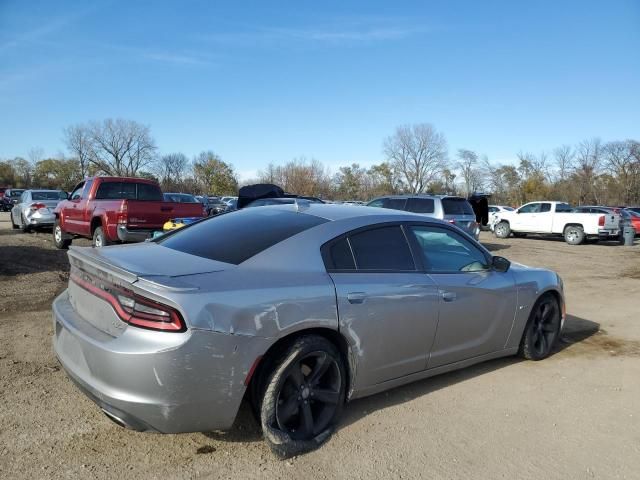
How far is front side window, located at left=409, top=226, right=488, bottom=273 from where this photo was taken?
3979 mm

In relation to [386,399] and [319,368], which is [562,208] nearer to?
[386,399]

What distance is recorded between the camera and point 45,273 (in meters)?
8.52

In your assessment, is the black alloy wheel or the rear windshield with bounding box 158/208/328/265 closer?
the black alloy wheel

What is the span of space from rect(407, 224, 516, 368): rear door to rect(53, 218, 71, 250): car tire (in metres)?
10.8

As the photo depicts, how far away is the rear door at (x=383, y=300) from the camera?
10.8 feet

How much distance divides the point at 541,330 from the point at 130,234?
7832 millimetres

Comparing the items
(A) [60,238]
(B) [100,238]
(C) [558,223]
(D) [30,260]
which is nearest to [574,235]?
(C) [558,223]

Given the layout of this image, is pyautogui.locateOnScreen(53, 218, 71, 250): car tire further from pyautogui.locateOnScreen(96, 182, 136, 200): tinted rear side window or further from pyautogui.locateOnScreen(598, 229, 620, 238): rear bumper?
pyautogui.locateOnScreen(598, 229, 620, 238): rear bumper

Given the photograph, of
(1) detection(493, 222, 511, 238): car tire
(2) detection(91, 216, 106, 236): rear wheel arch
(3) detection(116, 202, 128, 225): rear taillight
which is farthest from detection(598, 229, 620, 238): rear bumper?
(2) detection(91, 216, 106, 236): rear wheel arch

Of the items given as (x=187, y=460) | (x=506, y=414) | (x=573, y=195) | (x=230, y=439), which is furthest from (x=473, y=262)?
(x=573, y=195)

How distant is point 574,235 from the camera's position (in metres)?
21.6

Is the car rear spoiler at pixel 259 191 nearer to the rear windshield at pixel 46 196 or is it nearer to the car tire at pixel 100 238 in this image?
the car tire at pixel 100 238

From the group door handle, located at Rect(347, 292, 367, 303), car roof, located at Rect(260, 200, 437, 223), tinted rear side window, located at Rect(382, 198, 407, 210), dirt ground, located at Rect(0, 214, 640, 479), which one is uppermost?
tinted rear side window, located at Rect(382, 198, 407, 210)

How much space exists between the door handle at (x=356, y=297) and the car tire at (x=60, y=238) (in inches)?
432
